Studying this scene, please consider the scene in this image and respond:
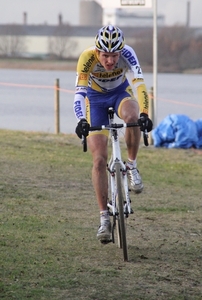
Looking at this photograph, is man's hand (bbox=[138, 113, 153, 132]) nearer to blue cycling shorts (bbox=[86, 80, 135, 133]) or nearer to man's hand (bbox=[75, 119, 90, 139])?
man's hand (bbox=[75, 119, 90, 139])

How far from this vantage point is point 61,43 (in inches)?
1556

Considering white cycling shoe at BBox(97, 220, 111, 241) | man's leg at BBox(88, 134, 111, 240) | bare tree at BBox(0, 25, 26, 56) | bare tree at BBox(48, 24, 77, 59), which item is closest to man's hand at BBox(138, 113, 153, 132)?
man's leg at BBox(88, 134, 111, 240)

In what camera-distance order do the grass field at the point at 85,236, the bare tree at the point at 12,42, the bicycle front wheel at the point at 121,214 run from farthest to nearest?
the bare tree at the point at 12,42, the bicycle front wheel at the point at 121,214, the grass field at the point at 85,236

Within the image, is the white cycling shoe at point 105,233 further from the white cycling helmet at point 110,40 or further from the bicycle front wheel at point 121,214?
the white cycling helmet at point 110,40

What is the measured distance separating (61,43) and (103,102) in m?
32.1

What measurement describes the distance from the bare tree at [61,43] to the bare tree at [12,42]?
1.46 meters

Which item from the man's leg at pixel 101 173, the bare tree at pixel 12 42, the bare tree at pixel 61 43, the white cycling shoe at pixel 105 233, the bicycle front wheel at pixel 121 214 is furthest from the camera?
the bare tree at pixel 61 43

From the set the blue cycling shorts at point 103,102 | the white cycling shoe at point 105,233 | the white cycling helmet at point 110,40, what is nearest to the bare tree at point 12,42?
the blue cycling shorts at point 103,102

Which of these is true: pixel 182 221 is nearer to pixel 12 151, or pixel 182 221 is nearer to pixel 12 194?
pixel 12 194

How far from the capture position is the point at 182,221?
9.02 meters

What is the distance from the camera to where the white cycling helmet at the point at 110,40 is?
713 cm

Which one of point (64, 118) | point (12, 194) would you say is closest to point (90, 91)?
point (12, 194)

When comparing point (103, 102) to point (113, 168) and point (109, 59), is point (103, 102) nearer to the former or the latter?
point (109, 59)

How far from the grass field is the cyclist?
489mm
